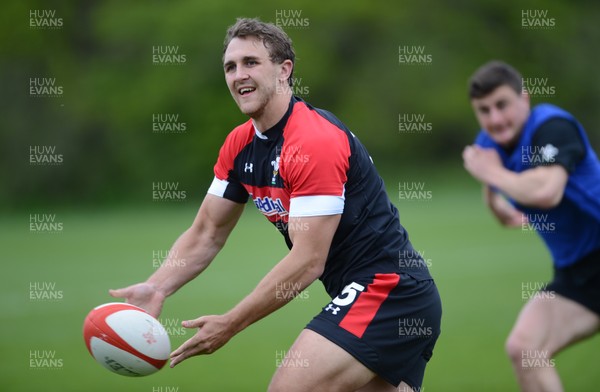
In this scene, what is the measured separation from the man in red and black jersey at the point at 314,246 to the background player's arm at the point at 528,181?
0.94m

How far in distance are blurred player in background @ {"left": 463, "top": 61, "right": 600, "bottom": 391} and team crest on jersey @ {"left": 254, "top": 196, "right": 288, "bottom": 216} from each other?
1.47m

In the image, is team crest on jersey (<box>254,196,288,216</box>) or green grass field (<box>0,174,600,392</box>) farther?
green grass field (<box>0,174,600,392</box>)

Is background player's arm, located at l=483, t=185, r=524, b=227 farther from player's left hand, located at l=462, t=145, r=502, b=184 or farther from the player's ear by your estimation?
the player's ear

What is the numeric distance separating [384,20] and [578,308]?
28904mm

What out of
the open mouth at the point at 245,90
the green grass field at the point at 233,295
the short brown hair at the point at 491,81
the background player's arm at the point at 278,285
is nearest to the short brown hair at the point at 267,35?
the open mouth at the point at 245,90

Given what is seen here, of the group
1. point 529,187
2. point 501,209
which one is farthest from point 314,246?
point 501,209

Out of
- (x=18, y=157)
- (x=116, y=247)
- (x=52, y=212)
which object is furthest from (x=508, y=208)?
(x=18, y=157)

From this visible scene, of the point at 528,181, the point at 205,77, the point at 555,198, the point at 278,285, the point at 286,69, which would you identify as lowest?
the point at 278,285

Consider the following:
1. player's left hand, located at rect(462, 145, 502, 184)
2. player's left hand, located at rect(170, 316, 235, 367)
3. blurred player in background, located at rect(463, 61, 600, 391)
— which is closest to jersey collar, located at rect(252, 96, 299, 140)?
player's left hand, located at rect(170, 316, 235, 367)

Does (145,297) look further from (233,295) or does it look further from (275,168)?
(233,295)

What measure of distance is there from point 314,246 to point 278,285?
27 cm

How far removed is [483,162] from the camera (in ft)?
18.8

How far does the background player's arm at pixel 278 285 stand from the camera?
4.45m

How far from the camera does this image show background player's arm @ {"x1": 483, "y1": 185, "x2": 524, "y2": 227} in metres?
6.49
